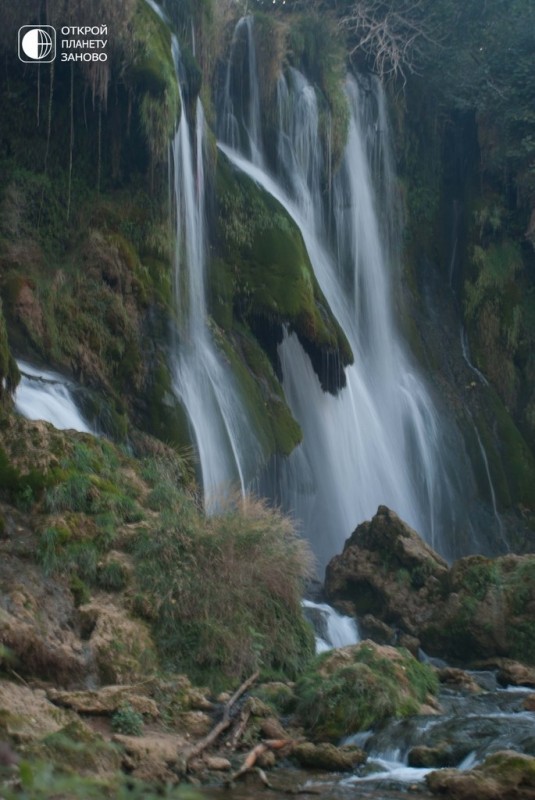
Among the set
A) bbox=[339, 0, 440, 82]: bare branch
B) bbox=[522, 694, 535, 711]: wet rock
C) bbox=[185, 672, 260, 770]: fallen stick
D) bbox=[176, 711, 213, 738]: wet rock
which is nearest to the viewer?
bbox=[185, 672, 260, 770]: fallen stick

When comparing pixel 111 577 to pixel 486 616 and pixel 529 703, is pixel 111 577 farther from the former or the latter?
pixel 486 616

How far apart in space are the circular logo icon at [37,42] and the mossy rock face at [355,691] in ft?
32.8

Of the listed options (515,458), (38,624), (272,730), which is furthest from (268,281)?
(272,730)

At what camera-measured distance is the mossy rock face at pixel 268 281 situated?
17.4 meters

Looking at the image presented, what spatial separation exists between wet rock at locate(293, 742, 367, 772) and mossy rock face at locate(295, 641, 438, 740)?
0.57 meters

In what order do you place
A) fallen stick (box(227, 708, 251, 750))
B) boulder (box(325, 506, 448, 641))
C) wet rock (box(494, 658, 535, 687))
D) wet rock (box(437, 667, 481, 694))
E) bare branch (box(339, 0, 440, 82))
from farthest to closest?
1. bare branch (box(339, 0, 440, 82))
2. boulder (box(325, 506, 448, 641))
3. wet rock (box(494, 658, 535, 687))
4. wet rock (box(437, 667, 481, 694))
5. fallen stick (box(227, 708, 251, 750))

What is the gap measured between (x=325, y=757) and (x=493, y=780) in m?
1.29

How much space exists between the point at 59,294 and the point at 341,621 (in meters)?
5.59

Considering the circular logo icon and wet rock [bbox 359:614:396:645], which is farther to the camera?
the circular logo icon

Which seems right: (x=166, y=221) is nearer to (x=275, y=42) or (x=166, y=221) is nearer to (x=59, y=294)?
(x=59, y=294)

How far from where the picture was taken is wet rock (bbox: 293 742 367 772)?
309 inches

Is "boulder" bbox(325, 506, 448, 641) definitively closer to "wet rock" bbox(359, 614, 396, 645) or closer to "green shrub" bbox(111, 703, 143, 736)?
"wet rock" bbox(359, 614, 396, 645)

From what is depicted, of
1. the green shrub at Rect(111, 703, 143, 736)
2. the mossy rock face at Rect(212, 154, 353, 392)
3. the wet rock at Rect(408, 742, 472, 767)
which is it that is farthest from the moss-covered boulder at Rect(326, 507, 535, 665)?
the green shrub at Rect(111, 703, 143, 736)

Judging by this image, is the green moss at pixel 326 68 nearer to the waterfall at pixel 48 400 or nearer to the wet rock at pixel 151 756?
the waterfall at pixel 48 400
